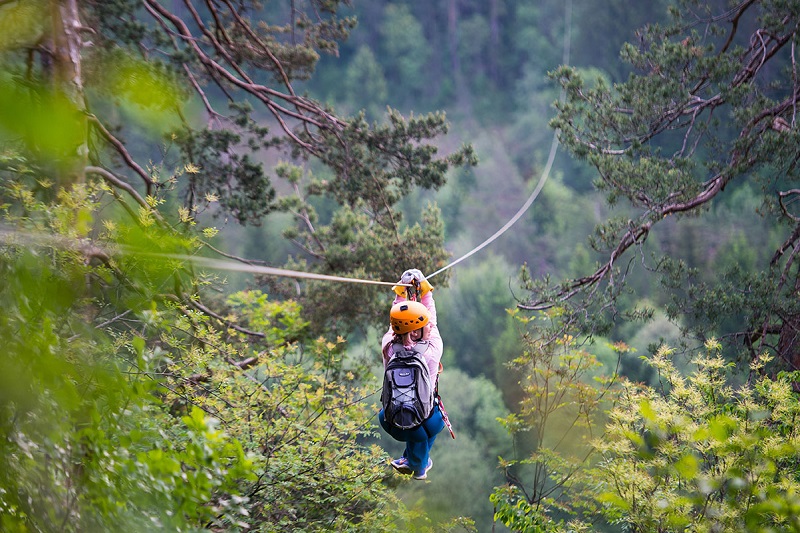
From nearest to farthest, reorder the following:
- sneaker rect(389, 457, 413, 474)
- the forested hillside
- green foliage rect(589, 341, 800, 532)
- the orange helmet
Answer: the forested hillside, green foliage rect(589, 341, 800, 532), the orange helmet, sneaker rect(389, 457, 413, 474)

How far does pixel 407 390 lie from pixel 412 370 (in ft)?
0.42

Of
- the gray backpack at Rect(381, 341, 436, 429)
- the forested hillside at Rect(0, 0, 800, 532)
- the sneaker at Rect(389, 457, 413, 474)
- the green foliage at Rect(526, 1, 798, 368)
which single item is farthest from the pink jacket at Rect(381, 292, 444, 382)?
the green foliage at Rect(526, 1, 798, 368)

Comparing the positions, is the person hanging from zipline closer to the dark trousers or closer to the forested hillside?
the dark trousers

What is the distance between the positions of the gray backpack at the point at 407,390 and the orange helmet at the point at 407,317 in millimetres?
205

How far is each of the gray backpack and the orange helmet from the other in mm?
205

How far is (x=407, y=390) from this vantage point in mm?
4969

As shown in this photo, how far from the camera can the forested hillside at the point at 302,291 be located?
2176 millimetres

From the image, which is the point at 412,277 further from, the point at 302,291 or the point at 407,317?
the point at 302,291

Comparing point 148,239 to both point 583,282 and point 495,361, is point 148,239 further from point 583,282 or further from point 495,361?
point 495,361

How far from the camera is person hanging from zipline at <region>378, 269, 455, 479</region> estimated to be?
4.94 m

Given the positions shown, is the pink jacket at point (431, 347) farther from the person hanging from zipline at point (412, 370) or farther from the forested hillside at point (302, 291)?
the forested hillside at point (302, 291)

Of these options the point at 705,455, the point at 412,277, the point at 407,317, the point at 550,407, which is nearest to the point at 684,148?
the point at 550,407

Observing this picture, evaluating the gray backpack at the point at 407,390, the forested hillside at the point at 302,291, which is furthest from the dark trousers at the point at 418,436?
the forested hillside at the point at 302,291

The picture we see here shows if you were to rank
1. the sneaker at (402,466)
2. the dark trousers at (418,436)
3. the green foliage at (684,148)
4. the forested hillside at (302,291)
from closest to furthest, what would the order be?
the forested hillside at (302,291) < the dark trousers at (418,436) < the sneaker at (402,466) < the green foliage at (684,148)
